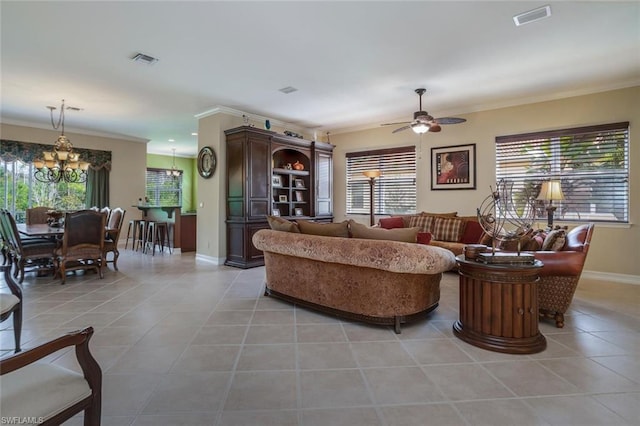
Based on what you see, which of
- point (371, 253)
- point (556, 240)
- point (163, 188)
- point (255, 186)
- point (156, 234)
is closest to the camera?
point (371, 253)

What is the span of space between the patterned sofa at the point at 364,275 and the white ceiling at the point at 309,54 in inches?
83.4

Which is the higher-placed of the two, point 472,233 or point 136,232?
point 472,233

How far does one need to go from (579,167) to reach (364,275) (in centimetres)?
435

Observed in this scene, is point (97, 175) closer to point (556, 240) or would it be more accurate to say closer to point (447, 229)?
point (447, 229)

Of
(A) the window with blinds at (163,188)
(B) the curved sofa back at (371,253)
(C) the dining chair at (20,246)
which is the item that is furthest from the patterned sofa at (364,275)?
(A) the window with blinds at (163,188)

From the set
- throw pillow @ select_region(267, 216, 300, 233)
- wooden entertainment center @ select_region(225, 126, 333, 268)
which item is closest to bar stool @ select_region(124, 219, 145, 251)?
wooden entertainment center @ select_region(225, 126, 333, 268)

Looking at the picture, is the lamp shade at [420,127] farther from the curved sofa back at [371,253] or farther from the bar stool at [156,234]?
the bar stool at [156,234]

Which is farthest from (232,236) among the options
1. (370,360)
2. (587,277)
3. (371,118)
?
(587,277)

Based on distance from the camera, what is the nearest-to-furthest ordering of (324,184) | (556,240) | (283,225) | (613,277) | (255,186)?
(556,240) → (283,225) → (613,277) → (255,186) → (324,184)

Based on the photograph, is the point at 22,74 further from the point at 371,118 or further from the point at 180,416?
the point at 371,118

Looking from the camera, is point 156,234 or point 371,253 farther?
point 156,234

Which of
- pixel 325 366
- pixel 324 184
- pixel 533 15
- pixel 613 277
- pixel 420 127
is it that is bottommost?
pixel 325 366

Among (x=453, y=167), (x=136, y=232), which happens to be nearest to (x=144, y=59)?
(x=453, y=167)

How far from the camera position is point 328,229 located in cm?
336
